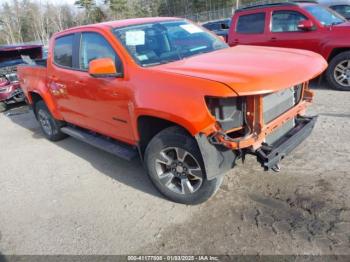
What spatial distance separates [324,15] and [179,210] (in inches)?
237

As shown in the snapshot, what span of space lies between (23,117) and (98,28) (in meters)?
5.28

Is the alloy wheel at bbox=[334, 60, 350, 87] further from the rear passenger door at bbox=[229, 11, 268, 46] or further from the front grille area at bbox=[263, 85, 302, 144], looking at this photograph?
the front grille area at bbox=[263, 85, 302, 144]

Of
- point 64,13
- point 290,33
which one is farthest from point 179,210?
point 64,13

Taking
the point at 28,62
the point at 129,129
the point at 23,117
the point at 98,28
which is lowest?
the point at 23,117

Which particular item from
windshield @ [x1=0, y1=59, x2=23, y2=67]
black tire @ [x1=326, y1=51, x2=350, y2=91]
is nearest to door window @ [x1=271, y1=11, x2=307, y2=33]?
black tire @ [x1=326, y1=51, x2=350, y2=91]

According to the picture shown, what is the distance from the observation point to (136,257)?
3.03m

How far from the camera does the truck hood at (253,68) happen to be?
2.75 metres

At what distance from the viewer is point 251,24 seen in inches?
317

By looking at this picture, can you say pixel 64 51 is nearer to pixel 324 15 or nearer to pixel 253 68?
pixel 253 68

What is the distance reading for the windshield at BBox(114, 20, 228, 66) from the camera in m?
3.76

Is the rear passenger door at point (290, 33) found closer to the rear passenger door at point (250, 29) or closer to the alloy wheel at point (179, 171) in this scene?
the rear passenger door at point (250, 29)

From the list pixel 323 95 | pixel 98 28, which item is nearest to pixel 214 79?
pixel 98 28

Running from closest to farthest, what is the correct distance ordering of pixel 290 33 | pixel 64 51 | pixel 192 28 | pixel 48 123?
1. pixel 192 28
2. pixel 64 51
3. pixel 48 123
4. pixel 290 33

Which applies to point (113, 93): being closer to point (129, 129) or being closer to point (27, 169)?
point (129, 129)
